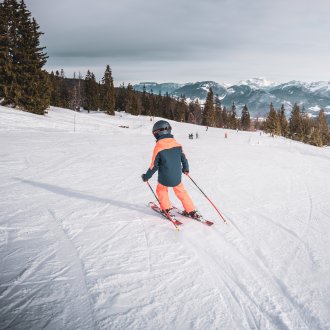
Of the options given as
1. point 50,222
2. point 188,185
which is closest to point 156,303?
point 50,222

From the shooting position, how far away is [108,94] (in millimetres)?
66750

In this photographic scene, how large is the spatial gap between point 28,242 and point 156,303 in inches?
99.6

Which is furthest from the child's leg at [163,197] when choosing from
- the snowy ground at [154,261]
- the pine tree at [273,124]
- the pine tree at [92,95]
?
the pine tree at [92,95]

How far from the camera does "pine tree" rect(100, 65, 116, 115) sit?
66.1m

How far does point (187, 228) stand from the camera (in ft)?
17.8

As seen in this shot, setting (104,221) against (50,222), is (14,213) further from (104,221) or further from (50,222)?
(104,221)

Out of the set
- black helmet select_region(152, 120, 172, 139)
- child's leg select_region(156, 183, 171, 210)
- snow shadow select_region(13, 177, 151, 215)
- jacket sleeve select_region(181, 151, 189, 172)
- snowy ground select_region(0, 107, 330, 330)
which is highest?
black helmet select_region(152, 120, 172, 139)

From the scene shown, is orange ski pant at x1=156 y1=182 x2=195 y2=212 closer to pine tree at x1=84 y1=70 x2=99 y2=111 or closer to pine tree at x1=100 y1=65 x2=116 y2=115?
pine tree at x1=100 y1=65 x2=116 y2=115

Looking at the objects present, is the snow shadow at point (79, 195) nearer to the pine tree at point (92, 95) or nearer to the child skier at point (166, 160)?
the child skier at point (166, 160)

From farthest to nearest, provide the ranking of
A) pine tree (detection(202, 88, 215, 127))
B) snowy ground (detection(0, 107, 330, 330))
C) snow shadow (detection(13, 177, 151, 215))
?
1. pine tree (detection(202, 88, 215, 127))
2. snow shadow (detection(13, 177, 151, 215))
3. snowy ground (detection(0, 107, 330, 330))

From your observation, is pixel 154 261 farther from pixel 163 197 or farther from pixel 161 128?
pixel 161 128

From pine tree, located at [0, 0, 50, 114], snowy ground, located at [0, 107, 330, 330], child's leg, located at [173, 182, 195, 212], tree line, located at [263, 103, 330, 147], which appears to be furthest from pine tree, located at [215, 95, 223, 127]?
child's leg, located at [173, 182, 195, 212]

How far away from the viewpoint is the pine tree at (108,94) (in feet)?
217

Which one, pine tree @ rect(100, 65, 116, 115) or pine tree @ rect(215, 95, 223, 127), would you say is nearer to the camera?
pine tree @ rect(100, 65, 116, 115)
